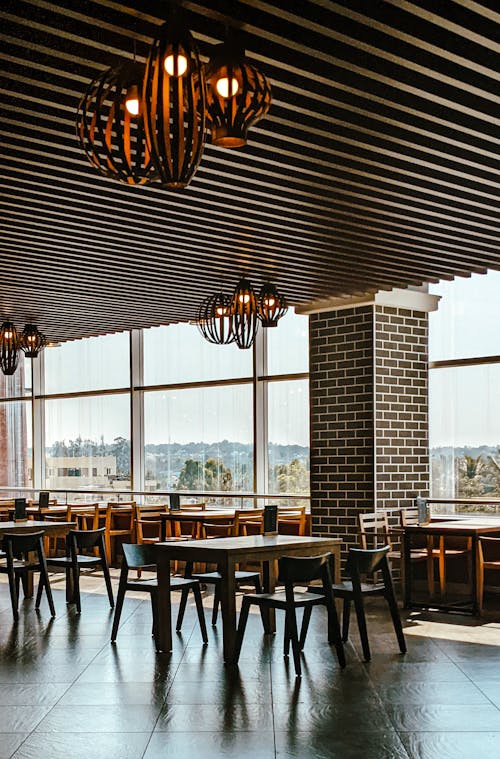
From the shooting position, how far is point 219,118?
13.9ft

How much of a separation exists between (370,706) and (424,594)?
16.4 feet

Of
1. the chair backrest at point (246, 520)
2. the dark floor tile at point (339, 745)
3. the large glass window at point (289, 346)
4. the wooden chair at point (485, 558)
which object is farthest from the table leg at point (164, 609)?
the large glass window at point (289, 346)

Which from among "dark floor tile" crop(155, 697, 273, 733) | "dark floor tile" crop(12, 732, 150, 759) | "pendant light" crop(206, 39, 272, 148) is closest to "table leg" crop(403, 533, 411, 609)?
"dark floor tile" crop(155, 697, 273, 733)

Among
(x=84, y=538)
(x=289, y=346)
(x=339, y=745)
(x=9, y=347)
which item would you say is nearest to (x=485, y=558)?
(x=84, y=538)

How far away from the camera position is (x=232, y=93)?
13.5 feet

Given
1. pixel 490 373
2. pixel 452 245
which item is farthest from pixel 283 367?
pixel 452 245

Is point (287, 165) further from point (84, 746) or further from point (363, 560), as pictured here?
point (84, 746)

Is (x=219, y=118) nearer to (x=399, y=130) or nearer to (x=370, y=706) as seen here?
(x=399, y=130)

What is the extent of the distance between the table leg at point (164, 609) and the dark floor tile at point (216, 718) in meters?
1.58

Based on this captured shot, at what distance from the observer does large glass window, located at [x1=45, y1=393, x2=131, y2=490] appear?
15.4 meters

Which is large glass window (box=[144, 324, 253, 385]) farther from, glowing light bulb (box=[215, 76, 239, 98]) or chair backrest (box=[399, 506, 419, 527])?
glowing light bulb (box=[215, 76, 239, 98])

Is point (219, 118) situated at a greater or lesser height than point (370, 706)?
greater

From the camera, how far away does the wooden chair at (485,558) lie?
940cm

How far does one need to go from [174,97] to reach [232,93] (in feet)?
1.79
